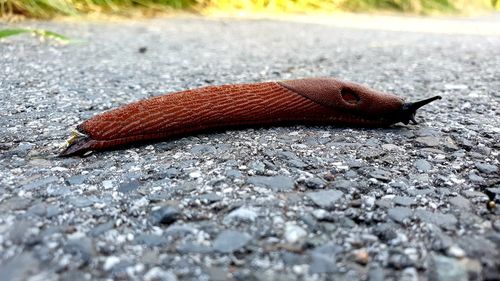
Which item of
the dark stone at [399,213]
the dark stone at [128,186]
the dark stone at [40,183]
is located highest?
the dark stone at [399,213]

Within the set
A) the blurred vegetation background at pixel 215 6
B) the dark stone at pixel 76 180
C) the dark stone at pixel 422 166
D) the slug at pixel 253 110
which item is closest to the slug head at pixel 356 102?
the slug at pixel 253 110

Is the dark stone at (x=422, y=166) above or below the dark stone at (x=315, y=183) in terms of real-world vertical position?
above

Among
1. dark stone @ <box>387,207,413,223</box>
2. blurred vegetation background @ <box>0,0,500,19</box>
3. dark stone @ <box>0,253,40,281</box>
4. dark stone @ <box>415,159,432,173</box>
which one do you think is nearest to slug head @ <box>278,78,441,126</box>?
dark stone @ <box>415,159,432,173</box>

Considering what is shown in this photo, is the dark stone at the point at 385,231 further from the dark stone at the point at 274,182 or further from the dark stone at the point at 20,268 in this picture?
the dark stone at the point at 20,268

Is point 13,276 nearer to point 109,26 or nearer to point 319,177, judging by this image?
point 319,177

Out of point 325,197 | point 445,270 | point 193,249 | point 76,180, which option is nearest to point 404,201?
point 325,197

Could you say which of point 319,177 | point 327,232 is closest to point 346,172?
point 319,177
